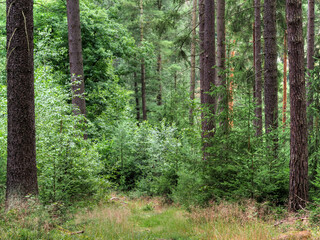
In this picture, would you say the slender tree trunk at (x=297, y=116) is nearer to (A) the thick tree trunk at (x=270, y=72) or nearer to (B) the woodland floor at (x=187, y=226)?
(B) the woodland floor at (x=187, y=226)

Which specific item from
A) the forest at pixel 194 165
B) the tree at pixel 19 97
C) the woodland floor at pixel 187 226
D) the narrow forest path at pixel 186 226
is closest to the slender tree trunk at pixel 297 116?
the forest at pixel 194 165

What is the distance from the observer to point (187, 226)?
6918 mm

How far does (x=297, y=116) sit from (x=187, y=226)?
3.40 m

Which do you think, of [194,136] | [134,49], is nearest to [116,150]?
[194,136]

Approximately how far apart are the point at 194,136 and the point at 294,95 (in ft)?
10.1

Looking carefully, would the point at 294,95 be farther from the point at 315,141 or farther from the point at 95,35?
the point at 95,35

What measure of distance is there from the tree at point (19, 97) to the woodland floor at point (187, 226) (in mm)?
978

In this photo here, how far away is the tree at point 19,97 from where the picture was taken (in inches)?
229

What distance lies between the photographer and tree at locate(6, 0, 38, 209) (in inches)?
229

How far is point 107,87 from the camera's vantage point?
54.2 feet

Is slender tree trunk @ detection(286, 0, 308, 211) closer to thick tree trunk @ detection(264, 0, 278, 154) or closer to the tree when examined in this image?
thick tree trunk @ detection(264, 0, 278, 154)

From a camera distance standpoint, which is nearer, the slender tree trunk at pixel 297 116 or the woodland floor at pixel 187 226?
the woodland floor at pixel 187 226

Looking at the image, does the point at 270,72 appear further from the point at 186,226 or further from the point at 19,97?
the point at 19,97

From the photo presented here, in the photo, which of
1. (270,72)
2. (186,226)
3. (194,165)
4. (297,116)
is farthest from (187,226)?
(270,72)
